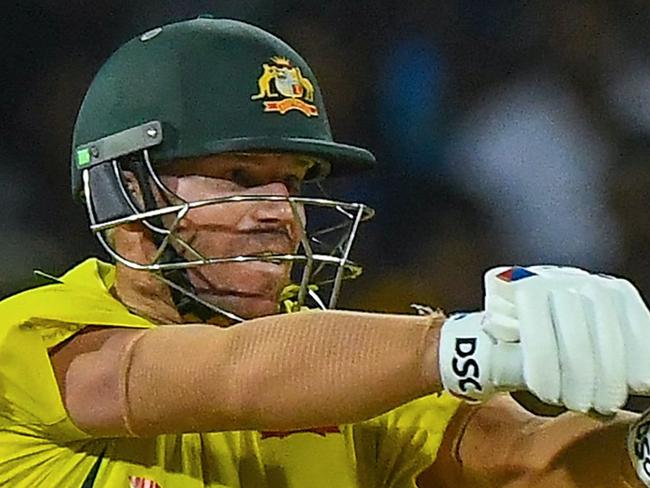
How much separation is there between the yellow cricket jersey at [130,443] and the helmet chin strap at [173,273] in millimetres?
53

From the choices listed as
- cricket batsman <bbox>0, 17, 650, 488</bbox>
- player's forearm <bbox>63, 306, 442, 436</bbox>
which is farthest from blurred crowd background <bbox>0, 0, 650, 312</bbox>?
player's forearm <bbox>63, 306, 442, 436</bbox>

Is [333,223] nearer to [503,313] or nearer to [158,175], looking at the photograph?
[158,175]

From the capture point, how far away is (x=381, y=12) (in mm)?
1843

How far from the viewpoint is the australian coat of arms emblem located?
42.5 inches

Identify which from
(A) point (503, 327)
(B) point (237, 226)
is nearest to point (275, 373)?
(A) point (503, 327)

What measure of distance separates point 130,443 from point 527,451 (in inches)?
11.3

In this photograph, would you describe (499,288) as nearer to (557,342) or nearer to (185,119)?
(557,342)

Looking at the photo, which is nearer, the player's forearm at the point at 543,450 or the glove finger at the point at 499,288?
the glove finger at the point at 499,288

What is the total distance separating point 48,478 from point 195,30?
0.37 meters

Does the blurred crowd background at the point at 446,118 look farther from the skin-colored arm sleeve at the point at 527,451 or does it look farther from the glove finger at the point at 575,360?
the glove finger at the point at 575,360

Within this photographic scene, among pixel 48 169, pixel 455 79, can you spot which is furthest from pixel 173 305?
pixel 455 79

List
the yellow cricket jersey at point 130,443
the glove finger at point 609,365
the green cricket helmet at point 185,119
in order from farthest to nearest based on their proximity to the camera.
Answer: the green cricket helmet at point 185,119
the yellow cricket jersey at point 130,443
the glove finger at point 609,365

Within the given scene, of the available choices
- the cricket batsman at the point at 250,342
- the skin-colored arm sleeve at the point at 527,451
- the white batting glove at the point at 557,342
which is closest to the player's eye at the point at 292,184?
the cricket batsman at the point at 250,342

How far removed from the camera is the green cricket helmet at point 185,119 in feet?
3.43
